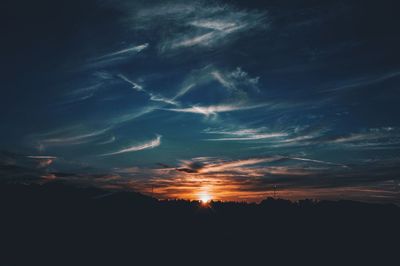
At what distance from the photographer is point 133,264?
651ft

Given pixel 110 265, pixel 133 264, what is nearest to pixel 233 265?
pixel 133 264

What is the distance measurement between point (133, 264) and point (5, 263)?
76941 mm

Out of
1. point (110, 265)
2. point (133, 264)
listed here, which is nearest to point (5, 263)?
point (110, 265)

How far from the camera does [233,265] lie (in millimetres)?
197000

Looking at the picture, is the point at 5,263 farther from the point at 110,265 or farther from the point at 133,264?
A: the point at 133,264

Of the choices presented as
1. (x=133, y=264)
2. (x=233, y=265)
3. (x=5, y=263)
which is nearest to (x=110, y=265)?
(x=133, y=264)

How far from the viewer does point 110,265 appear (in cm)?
19888

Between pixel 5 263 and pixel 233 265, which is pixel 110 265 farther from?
pixel 233 265

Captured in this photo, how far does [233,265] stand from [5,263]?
13895 cm

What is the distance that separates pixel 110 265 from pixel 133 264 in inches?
571

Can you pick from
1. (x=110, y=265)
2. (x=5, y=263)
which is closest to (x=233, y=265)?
(x=110, y=265)

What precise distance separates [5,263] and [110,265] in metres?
62.6

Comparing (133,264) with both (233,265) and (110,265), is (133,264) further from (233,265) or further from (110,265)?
(233,265)

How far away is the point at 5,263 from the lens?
635 ft
